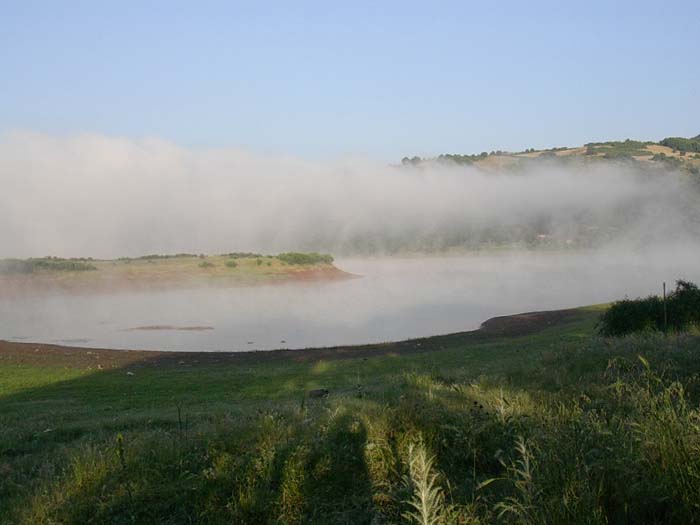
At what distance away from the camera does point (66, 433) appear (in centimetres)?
855

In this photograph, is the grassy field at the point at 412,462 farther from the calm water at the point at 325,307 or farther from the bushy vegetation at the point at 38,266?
the bushy vegetation at the point at 38,266

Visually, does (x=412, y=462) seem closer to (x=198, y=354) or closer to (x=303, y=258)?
(x=198, y=354)

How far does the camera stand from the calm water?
3481cm

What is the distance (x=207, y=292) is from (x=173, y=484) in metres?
59.3

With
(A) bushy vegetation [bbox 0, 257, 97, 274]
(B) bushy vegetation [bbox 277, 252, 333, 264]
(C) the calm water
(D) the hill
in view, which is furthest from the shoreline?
(D) the hill

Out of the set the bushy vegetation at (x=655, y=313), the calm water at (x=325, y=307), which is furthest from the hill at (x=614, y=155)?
the bushy vegetation at (x=655, y=313)

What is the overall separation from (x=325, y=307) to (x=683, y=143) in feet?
490

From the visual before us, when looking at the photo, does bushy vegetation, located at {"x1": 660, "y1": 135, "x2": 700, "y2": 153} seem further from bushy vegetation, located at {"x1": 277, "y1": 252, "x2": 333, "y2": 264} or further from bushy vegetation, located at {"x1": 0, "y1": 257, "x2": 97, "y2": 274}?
bushy vegetation, located at {"x1": 0, "y1": 257, "x2": 97, "y2": 274}

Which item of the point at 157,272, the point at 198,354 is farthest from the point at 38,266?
the point at 198,354

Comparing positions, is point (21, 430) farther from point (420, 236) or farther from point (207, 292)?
point (420, 236)

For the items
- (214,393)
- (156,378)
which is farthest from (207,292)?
(214,393)

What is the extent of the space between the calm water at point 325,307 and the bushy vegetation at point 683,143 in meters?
88.0

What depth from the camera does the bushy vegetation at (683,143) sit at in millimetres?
156875

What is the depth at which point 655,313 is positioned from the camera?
18.3 meters
